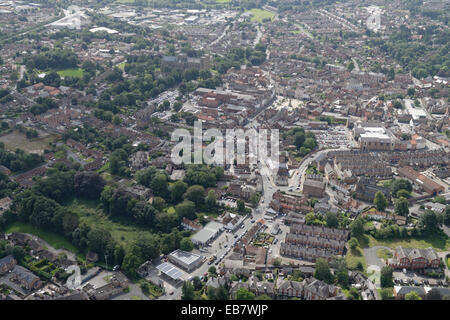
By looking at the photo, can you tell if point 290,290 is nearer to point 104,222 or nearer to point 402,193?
point 402,193

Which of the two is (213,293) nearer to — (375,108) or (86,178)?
(86,178)

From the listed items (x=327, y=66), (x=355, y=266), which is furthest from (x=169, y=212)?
(x=327, y=66)

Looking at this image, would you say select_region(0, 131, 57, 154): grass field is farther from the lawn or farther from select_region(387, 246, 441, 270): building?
select_region(387, 246, 441, 270): building

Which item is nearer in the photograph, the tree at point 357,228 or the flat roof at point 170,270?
the flat roof at point 170,270

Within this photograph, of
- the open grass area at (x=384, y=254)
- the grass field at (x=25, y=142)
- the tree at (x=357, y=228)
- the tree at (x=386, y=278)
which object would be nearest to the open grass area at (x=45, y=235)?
the grass field at (x=25, y=142)

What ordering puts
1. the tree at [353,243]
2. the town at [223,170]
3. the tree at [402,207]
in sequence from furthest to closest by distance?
the tree at [402,207] → the tree at [353,243] → the town at [223,170]

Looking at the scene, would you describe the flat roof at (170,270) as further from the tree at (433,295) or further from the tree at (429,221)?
the tree at (429,221)
